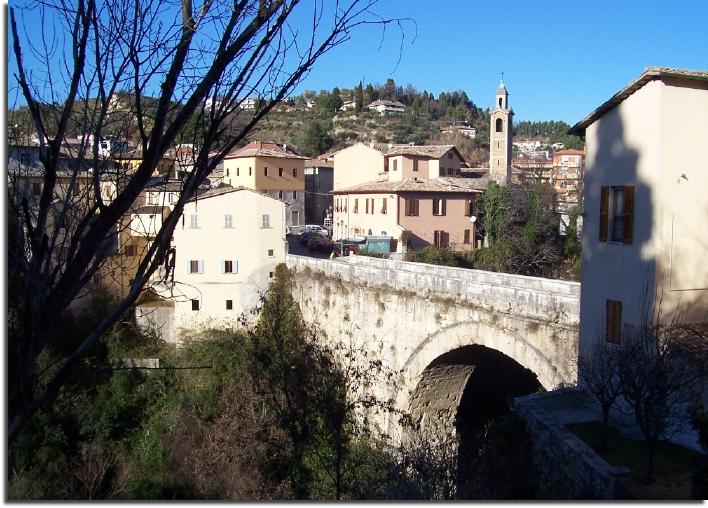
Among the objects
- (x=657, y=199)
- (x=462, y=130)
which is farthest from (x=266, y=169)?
(x=462, y=130)

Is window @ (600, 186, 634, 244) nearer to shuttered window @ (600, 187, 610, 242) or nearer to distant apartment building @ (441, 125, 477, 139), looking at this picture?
shuttered window @ (600, 187, 610, 242)

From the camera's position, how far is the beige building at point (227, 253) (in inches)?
776

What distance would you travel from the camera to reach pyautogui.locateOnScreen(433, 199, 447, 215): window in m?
28.7

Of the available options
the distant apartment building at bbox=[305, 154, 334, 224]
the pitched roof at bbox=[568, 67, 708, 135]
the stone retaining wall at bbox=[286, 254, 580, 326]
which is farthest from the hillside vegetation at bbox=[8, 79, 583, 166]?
the pitched roof at bbox=[568, 67, 708, 135]

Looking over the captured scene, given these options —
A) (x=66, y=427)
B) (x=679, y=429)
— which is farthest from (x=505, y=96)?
(x=679, y=429)

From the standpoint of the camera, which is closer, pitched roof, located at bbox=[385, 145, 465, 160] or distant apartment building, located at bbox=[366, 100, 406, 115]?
pitched roof, located at bbox=[385, 145, 465, 160]

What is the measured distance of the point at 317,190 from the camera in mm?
43562

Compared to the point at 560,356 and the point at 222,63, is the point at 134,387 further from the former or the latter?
the point at 222,63

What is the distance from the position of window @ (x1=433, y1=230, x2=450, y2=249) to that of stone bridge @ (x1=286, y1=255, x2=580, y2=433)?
9.80m

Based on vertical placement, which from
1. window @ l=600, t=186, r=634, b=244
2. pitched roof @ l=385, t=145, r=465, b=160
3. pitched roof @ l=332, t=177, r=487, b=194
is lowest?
window @ l=600, t=186, r=634, b=244

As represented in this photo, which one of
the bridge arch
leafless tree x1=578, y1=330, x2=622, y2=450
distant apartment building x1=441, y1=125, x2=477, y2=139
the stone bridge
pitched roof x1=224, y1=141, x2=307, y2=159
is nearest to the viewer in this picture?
leafless tree x1=578, y1=330, x2=622, y2=450

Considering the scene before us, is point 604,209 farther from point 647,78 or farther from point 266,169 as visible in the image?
point 266,169

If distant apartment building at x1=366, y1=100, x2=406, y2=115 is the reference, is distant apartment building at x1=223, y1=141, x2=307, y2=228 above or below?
below

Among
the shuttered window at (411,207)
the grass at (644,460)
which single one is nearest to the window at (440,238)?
the shuttered window at (411,207)
